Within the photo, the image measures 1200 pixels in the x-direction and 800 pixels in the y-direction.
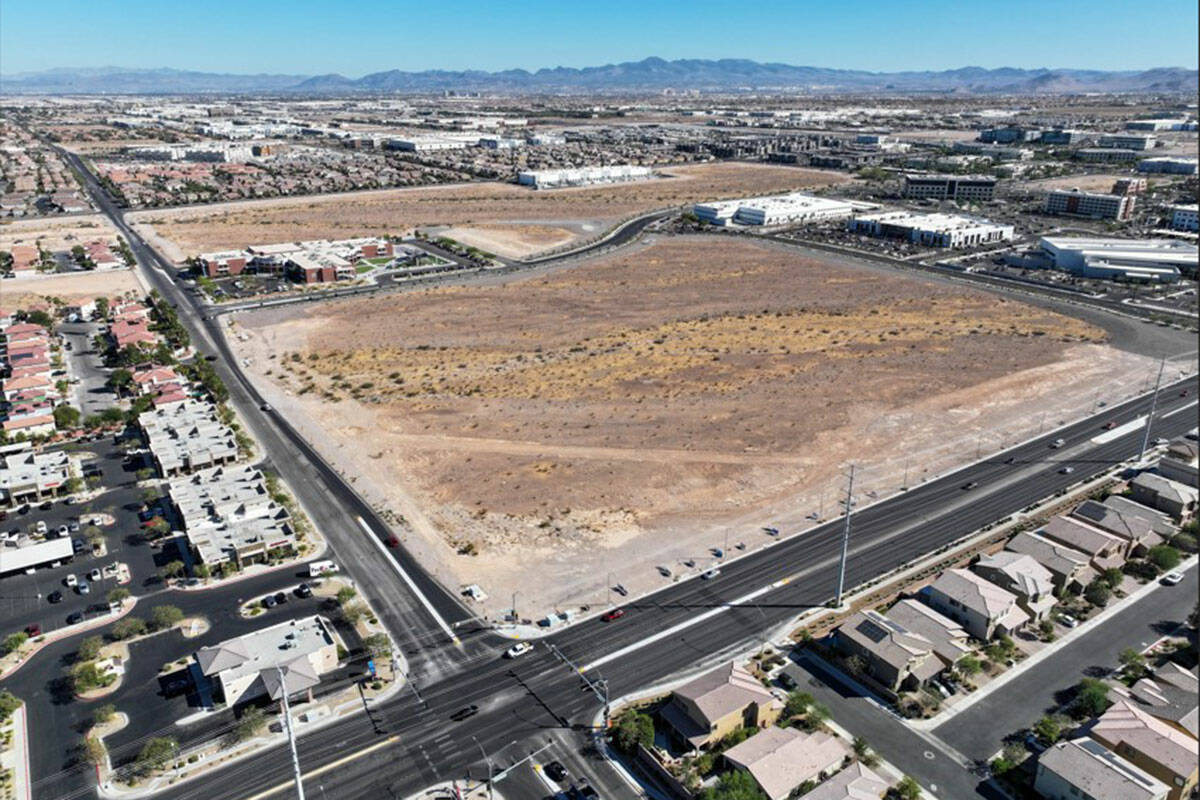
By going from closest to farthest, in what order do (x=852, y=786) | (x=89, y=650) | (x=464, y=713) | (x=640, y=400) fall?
(x=852, y=786)
(x=464, y=713)
(x=89, y=650)
(x=640, y=400)

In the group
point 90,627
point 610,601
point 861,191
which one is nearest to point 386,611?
point 610,601

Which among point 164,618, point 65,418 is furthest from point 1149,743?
point 65,418

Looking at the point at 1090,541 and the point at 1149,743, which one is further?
the point at 1090,541

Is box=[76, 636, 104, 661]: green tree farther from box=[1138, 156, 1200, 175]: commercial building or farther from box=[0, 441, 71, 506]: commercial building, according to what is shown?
box=[1138, 156, 1200, 175]: commercial building

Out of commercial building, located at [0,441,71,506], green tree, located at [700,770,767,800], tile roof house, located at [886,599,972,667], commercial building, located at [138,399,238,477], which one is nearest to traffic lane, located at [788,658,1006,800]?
tile roof house, located at [886,599,972,667]

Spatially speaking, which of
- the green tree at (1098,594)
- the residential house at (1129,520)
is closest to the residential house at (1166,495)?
the residential house at (1129,520)

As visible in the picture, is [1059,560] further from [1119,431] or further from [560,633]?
[560,633]

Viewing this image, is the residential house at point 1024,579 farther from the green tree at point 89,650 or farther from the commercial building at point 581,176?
the commercial building at point 581,176

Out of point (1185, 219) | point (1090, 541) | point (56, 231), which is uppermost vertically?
point (1185, 219)
